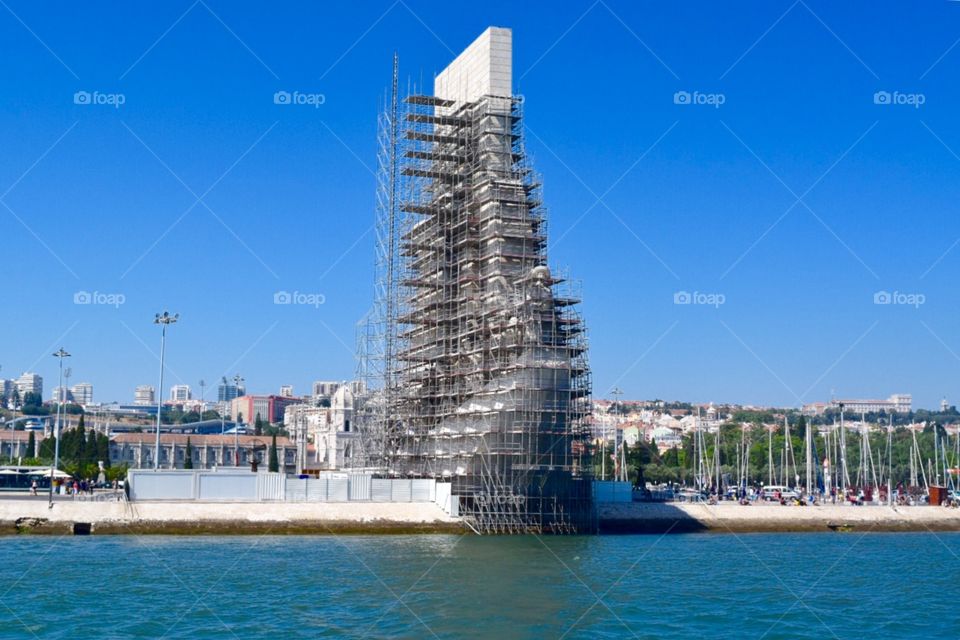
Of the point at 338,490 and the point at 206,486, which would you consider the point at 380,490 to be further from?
the point at 206,486

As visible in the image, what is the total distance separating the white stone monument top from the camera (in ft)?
267

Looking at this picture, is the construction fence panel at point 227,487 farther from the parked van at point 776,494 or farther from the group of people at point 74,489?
the parked van at point 776,494

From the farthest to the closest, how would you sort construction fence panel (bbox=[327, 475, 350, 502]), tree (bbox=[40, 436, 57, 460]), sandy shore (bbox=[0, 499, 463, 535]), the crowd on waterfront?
1. tree (bbox=[40, 436, 57, 460])
2. the crowd on waterfront
3. construction fence panel (bbox=[327, 475, 350, 502])
4. sandy shore (bbox=[0, 499, 463, 535])

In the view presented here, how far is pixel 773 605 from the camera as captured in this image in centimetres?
3994

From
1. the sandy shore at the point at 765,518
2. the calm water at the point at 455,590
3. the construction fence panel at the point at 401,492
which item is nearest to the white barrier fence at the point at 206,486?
the construction fence panel at the point at 401,492

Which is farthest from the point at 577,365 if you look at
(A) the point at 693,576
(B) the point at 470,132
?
(A) the point at 693,576

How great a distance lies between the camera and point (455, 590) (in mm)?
40406

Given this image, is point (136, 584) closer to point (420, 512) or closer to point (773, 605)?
point (773, 605)

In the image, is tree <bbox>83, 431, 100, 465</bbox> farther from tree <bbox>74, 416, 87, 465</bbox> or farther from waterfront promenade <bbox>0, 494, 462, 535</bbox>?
waterfront promenade <bbox>0, 494, 462, 535</bbox>

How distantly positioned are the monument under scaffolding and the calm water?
8555mm

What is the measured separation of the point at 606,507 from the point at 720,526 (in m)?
8.03

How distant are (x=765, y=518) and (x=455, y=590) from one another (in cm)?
4357

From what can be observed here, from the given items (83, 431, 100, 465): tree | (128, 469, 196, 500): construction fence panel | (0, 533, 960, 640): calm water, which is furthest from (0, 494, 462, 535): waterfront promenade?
→ (83, 431, 100, 465): tree

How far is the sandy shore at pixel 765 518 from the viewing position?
74.8 meters
